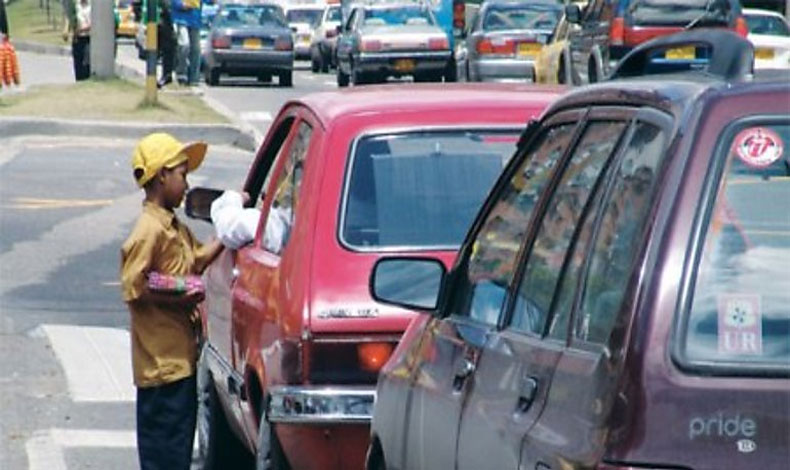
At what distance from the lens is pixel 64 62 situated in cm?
5438

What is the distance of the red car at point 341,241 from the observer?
7.19m

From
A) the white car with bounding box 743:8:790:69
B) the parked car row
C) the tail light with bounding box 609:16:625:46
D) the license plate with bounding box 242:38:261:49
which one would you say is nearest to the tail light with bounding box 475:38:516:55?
the white car with bounding box 743:8:790:69

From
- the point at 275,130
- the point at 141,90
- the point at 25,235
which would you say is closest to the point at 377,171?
the point at 275,130

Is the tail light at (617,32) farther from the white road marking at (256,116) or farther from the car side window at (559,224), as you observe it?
the car side window at (559,224)

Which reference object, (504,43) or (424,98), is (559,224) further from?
(504,43)

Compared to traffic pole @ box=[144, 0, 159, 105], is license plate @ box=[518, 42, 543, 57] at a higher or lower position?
lower

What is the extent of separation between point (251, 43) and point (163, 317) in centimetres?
3593

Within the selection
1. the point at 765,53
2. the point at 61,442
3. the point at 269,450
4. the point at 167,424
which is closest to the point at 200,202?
the point at 167,424

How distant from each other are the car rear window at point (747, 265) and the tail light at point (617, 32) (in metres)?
21.4

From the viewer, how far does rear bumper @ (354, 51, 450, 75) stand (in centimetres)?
4016

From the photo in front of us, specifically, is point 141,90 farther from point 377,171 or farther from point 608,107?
point 608,107

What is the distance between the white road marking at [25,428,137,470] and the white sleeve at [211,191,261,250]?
158 centimetres

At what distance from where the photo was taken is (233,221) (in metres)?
8.55

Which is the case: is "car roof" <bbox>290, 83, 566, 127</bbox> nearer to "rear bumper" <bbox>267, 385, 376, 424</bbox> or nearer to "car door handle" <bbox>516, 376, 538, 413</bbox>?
"rear bumper" <bbox>267, 385, 376, 424</bbox>
